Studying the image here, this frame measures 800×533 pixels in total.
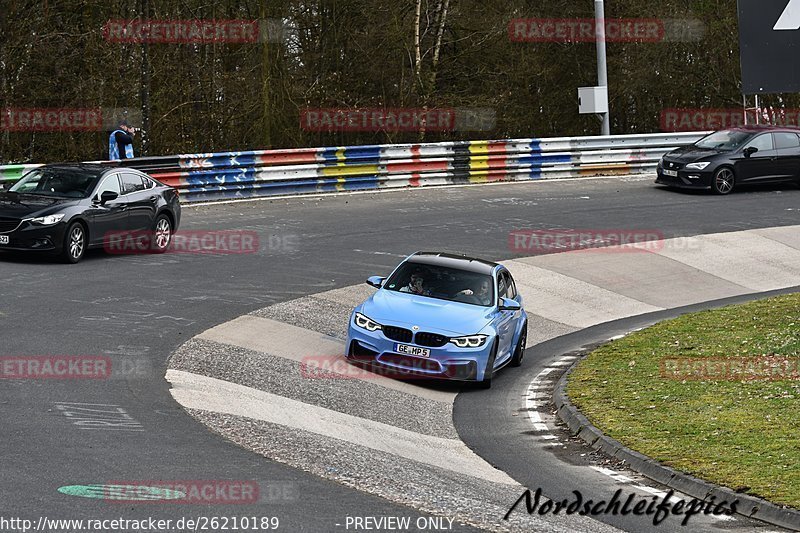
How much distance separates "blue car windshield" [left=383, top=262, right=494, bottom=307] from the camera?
51.8ft

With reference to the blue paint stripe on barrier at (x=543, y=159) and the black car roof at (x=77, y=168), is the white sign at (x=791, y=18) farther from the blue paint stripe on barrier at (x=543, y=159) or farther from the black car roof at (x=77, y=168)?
the blue paint stripe on barrier at (x=543, y=159)

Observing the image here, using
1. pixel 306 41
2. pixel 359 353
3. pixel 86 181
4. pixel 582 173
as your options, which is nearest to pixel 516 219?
pixel 582 173

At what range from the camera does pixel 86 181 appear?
2011cm

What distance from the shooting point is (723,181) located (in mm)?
30109

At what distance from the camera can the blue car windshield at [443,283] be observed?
1579 cm

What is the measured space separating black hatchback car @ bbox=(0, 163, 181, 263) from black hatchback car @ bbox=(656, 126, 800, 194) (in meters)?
13.9

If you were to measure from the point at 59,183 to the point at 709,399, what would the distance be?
1172 centimetres

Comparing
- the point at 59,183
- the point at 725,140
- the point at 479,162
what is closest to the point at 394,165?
the point at 479,162

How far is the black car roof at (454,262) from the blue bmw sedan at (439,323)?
0.01 m

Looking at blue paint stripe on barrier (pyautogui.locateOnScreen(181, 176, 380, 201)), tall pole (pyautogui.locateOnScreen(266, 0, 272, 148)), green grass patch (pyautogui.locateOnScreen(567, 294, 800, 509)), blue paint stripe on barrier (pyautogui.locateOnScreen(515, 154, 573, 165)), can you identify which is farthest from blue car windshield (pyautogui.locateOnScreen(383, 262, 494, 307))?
tall pole (pyautogui.locateOnScreen(266, 0, 272, 148))

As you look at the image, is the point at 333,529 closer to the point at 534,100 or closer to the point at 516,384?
the point at 516,384

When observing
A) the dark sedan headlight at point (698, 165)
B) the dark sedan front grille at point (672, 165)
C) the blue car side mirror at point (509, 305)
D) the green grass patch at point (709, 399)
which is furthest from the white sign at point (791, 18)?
the dark sedan front grille at point (672, 165)

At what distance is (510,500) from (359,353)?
5751mm

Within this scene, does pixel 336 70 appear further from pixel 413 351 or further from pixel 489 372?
pixel 413 351
